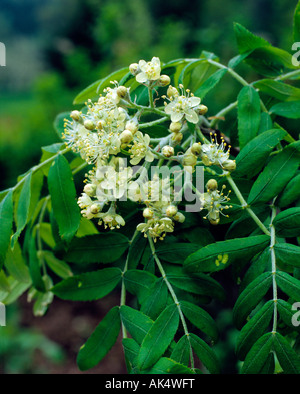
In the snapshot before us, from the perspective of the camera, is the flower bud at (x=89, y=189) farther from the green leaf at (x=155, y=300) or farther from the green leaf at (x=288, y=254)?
the green leaf at (x=288, y=254)

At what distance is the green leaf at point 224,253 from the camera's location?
2.35 ft

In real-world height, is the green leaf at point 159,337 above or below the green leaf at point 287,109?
below

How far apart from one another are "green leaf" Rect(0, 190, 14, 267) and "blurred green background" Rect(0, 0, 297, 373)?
1.86 meters

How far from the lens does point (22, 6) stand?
6.50 meters

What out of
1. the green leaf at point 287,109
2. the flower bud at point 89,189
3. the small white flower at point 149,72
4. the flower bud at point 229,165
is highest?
the small white flower at point 149,72

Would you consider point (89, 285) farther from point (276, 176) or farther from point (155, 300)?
point (276, 176)

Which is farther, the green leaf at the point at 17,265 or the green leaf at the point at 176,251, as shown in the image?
the green leaf at the point at 17,265

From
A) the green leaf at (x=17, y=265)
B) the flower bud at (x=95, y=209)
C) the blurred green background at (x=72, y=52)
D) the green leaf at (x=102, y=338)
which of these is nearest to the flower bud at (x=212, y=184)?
the flower bud at (x=95, y=209)

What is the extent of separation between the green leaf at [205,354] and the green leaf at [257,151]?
1.13ft

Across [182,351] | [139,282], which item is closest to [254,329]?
[182,351]

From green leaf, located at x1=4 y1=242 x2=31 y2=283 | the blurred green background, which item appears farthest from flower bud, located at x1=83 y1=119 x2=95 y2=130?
the blurred green background

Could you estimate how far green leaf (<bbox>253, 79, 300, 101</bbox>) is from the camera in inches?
34.4

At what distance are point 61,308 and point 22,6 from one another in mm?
5492
